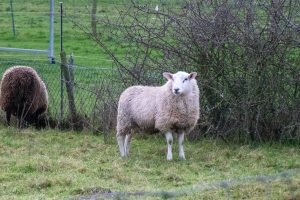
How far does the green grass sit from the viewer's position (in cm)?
718

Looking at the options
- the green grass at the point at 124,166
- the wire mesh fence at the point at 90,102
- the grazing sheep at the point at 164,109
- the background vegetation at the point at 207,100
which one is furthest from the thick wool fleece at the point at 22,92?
the grazing sheep at the point at 164,109

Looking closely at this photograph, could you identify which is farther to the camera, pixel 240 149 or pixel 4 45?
pixel 4 45

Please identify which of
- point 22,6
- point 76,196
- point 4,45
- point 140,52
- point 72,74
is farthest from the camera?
point 22,6

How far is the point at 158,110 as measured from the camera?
9.33 metres

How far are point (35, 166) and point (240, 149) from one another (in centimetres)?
286

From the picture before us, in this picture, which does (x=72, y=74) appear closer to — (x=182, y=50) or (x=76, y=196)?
(x=182, y=50)

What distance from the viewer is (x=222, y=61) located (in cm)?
1040

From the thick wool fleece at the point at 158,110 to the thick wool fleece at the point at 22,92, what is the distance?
2.69 meters

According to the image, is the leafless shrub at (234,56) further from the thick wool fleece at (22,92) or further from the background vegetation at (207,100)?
the thick wool fleece at (22,92)

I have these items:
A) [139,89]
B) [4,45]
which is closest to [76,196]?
[139,89]

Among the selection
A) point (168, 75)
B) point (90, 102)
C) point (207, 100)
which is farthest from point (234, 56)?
point (90, 102)

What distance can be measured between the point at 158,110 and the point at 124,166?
1018mm

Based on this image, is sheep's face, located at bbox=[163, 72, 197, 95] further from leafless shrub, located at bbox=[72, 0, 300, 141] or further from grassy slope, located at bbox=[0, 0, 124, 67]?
grassy slope, located at bbox=[0, 0, 124, 67]

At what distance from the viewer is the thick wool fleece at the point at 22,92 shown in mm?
11875
